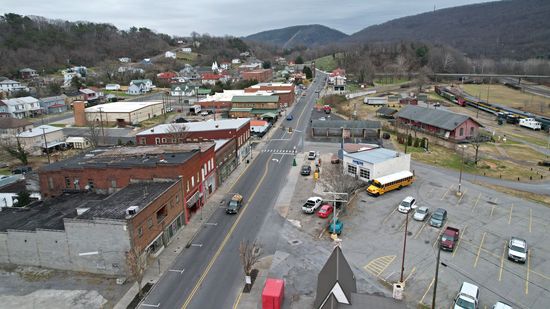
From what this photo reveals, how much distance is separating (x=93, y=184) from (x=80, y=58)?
606ft

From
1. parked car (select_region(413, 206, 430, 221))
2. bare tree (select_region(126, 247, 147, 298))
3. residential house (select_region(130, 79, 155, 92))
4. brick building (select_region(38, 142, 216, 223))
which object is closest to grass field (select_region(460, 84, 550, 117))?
parked car (select_region(413, 206, 430, 221))

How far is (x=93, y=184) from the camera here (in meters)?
35.7

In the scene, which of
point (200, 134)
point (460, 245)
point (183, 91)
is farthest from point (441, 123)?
point (183, 91)

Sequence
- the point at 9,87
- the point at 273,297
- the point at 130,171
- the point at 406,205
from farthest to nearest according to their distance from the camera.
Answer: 1. the point at 9,87
2. the point at 406,205
3. the point at 130,171
4. the point at 273,297

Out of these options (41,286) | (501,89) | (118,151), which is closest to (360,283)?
(41,286)

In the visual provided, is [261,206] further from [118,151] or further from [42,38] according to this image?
[42,38]

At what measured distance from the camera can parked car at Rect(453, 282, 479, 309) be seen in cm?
2178

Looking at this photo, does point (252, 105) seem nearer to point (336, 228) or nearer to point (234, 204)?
point (234, 204)

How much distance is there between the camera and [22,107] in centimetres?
9519

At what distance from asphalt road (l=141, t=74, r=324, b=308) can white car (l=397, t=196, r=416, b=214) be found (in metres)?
12.0

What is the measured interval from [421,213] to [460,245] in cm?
519

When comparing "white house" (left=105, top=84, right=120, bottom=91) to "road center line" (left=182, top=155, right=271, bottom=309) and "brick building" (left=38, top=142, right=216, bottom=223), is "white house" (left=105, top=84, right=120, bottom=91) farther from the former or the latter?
"road center line" (left=182, top=155, right=271, bottom=309)

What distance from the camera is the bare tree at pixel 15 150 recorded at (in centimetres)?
5522

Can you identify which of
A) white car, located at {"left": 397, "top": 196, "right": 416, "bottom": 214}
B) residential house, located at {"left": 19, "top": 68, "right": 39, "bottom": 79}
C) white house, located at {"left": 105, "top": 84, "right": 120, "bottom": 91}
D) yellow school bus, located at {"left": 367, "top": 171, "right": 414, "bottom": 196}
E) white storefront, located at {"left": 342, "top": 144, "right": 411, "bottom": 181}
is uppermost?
residential house, located at {"left": 19, "top": 68, "right": 39, "bottom": 79}
